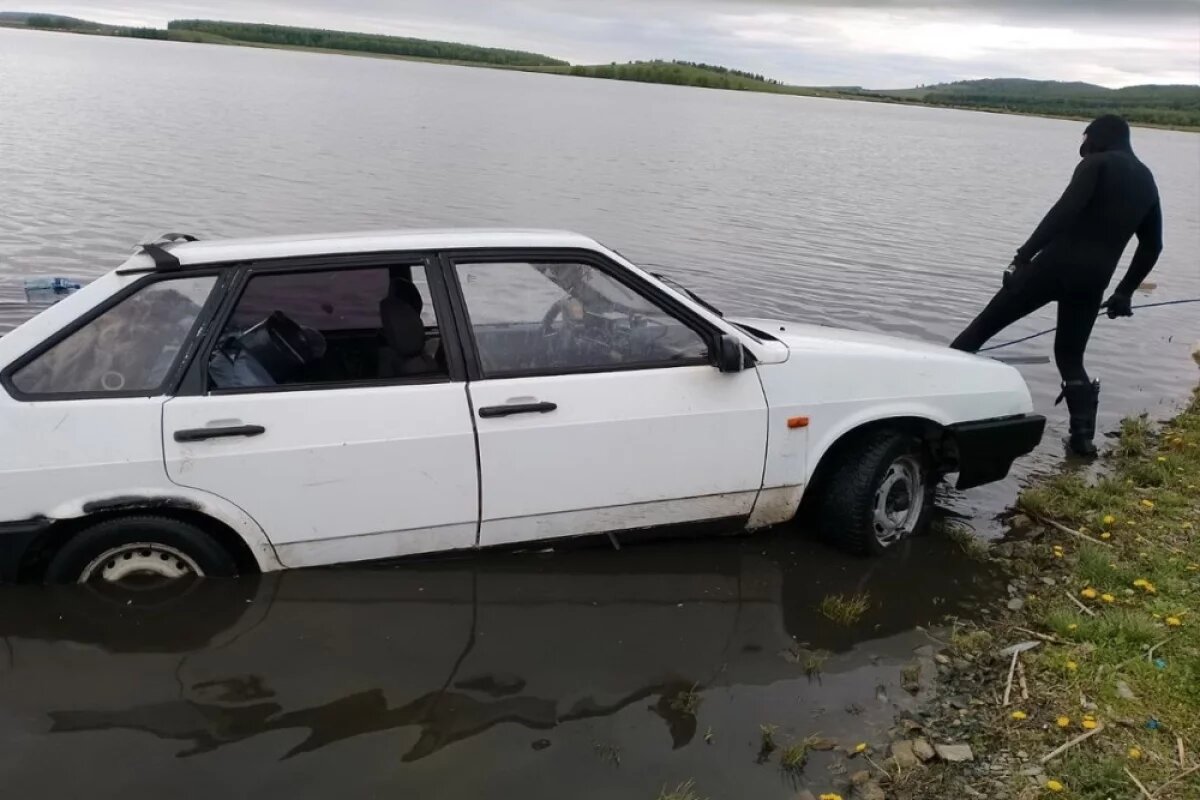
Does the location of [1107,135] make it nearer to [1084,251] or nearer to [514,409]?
[1084,251]

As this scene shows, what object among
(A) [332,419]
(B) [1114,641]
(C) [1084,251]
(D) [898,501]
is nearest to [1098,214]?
(C) [1084,251]

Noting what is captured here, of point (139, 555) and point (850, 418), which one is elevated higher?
point (850, 418)

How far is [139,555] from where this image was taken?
13.3ft

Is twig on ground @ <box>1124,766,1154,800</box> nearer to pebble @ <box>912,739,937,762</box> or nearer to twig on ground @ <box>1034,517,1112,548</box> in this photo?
pebble @ <box>912,739,937,762</box>

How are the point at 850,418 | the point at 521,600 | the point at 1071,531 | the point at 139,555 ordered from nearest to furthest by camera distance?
the point at 139,555, the point at 521,600, the point at 850,418, the point at 1071,531

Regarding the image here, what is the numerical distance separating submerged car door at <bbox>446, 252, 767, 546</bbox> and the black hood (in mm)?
3966

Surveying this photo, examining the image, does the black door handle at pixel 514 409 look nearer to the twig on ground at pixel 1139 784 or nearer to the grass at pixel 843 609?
the grass at pixel 843 609

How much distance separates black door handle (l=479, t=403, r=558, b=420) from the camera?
411 centimetres

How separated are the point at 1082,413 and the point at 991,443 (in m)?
2.73

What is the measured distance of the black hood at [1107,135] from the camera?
6.77m

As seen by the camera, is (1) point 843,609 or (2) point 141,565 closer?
(2) point 141,565

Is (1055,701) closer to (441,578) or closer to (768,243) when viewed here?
(441,578)

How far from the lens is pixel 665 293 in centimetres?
448

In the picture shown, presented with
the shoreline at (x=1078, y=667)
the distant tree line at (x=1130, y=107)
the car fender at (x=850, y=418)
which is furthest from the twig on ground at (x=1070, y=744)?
the distant tree line at (x=1130, y=107)
